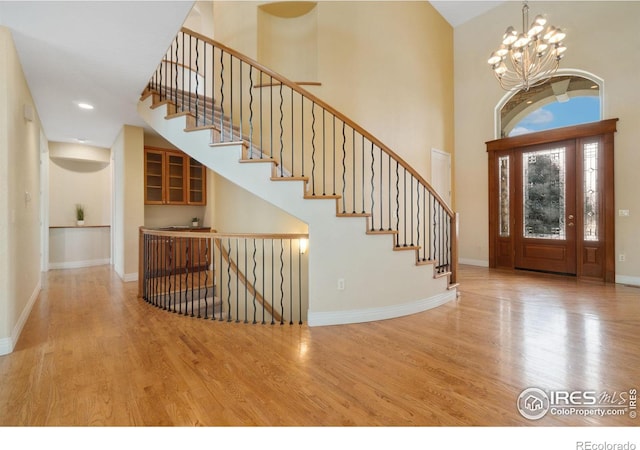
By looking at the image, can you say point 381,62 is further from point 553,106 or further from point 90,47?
point 90,47

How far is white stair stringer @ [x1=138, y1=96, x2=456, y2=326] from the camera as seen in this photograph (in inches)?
123

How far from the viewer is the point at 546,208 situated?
220 inches

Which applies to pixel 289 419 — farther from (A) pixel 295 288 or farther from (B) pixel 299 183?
(A) pixel 295 288

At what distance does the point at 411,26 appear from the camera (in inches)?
219

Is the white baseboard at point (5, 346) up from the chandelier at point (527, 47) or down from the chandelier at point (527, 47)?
down

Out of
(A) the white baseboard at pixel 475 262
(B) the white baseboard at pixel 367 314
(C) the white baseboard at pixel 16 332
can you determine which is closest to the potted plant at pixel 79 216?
(C) the white baseboard at pixel 16 332

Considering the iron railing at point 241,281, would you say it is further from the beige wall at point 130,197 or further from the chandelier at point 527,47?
the chandelier at point 527,47

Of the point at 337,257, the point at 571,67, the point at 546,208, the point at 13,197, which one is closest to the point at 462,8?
the point at 571,67

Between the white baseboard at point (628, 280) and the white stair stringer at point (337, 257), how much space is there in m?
3.75

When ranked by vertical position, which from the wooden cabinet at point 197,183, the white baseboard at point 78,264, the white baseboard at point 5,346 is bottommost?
the white baseboard at point 5,346

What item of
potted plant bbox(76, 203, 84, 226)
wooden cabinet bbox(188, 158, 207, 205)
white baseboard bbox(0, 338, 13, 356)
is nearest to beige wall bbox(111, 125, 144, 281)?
wooden cabinet bbox(188, 158, 207, 205)

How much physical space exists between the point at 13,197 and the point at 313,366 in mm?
3071

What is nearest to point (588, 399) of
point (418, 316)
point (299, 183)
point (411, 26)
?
point (418, 316)

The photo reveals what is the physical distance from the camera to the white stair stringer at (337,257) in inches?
123
